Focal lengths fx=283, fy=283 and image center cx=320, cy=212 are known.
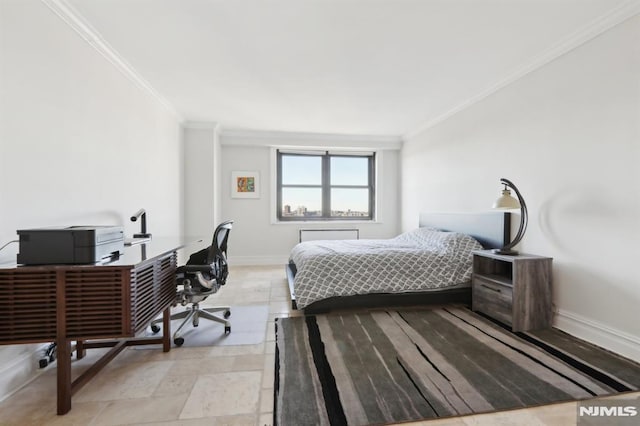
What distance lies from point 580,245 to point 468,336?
118 cm

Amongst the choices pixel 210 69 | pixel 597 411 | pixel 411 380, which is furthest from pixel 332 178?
pixel 597 411

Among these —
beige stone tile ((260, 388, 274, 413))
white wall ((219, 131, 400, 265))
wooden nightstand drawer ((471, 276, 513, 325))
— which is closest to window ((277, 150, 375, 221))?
white wall ((219, 131, 400, 265))

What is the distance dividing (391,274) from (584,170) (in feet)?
6.01

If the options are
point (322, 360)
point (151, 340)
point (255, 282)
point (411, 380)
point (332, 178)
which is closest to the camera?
point (411, 380)

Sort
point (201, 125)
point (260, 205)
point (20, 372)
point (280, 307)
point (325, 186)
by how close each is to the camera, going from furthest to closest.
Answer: point (325, 186) < point (260, 205) < point (201, 125) < point (280, 307) < point (20, 372)

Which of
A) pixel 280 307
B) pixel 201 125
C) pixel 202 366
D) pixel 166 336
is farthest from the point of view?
pixel 201 125

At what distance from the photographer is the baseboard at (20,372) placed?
160 centimetres

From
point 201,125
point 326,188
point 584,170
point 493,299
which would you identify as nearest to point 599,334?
point 493,299

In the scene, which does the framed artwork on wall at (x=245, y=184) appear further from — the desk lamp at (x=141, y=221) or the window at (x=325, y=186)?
the desk lamp at (x=141, y=221)

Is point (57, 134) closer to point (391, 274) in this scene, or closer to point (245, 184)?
point (391, 274)

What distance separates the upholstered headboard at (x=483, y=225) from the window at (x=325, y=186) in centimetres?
202

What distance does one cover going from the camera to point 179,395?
1621mm

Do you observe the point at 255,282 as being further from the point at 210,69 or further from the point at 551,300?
the point at 551,300

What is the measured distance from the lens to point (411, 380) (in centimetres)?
172
